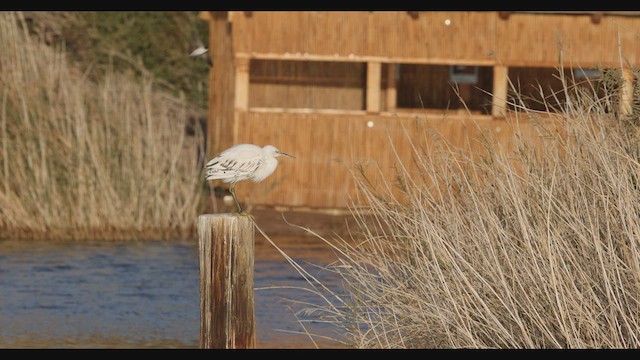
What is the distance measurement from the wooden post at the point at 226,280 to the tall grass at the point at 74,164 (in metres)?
11.0

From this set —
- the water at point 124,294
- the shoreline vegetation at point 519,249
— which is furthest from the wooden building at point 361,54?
the shoreline vegetation at point 519,249

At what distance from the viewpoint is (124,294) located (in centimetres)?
1683

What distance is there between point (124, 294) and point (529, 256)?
9.87m

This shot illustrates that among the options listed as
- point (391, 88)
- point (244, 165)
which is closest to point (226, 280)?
point (244, 165)

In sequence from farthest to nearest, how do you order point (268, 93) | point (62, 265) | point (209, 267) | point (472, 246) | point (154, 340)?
point (268, 93) < point (62, 265) < point (154, 340) < point (209, 267) < point (472, 246)

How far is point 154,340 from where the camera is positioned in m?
13.7

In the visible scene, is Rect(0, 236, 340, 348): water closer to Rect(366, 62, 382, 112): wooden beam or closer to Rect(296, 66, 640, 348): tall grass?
Rect(366, 62, 382, 112): wooden beam

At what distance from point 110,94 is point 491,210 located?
13969mm

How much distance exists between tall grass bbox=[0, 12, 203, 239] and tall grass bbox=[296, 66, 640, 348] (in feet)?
37.7

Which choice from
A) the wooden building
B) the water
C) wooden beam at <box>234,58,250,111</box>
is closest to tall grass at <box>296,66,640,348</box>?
the water

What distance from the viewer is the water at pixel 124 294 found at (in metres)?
13.8

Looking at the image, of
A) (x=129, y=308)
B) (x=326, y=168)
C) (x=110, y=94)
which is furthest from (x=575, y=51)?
(x=129, y=308)

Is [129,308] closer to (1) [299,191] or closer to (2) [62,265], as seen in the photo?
(2) [62,265]

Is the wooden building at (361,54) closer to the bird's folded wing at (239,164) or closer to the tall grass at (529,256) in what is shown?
the bird's folded wing at (239,164)
